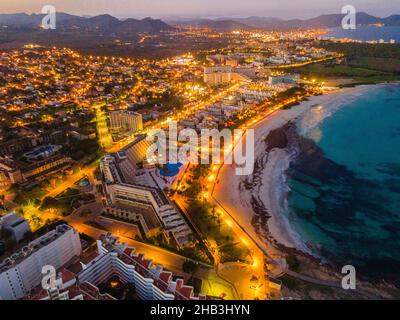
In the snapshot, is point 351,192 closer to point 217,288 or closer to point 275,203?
point 275,203

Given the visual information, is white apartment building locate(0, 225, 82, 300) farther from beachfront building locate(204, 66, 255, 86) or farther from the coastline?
beachfront building locate(204, 66, 255, 86)

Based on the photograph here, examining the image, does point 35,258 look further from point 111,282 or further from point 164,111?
point 164,111

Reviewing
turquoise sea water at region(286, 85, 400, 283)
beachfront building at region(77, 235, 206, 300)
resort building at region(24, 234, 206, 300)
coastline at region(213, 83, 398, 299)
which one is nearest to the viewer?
resort building at region(24, 234, 206, 300)

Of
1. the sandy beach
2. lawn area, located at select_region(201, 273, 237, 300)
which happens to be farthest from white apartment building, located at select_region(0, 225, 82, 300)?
the sandy beach

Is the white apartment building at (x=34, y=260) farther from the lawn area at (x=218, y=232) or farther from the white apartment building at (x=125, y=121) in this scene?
the white apartment building at (x=125, y=121)
